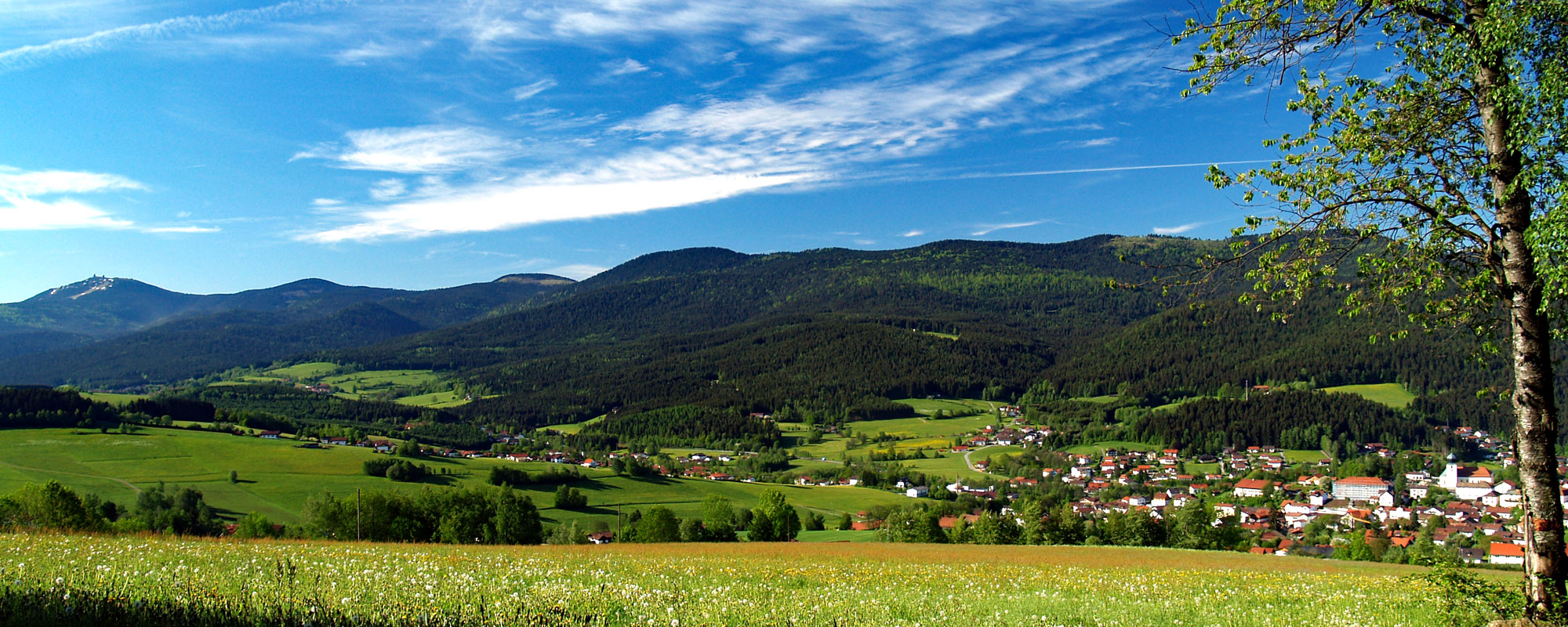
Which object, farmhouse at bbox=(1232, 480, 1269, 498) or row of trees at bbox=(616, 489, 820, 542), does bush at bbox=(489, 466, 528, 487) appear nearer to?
row of trees at bbox=(616, 489, 820, 542)

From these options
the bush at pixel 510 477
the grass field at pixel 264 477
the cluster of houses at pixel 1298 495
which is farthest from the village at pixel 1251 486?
the bush at pixel 510 477

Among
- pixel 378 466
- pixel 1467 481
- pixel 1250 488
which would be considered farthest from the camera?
pixel 1467 481

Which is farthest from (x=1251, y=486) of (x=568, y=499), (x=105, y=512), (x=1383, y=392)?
(x=105, y=512)

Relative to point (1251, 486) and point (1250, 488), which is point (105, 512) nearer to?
point (1250, 488)

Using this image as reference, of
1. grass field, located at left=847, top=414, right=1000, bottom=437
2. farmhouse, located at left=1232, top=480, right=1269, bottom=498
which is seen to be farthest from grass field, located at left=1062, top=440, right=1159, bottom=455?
farmhouse, located at left=1232, top=480, right=1269, bottom=498

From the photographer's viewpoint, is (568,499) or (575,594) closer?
(575,594)
